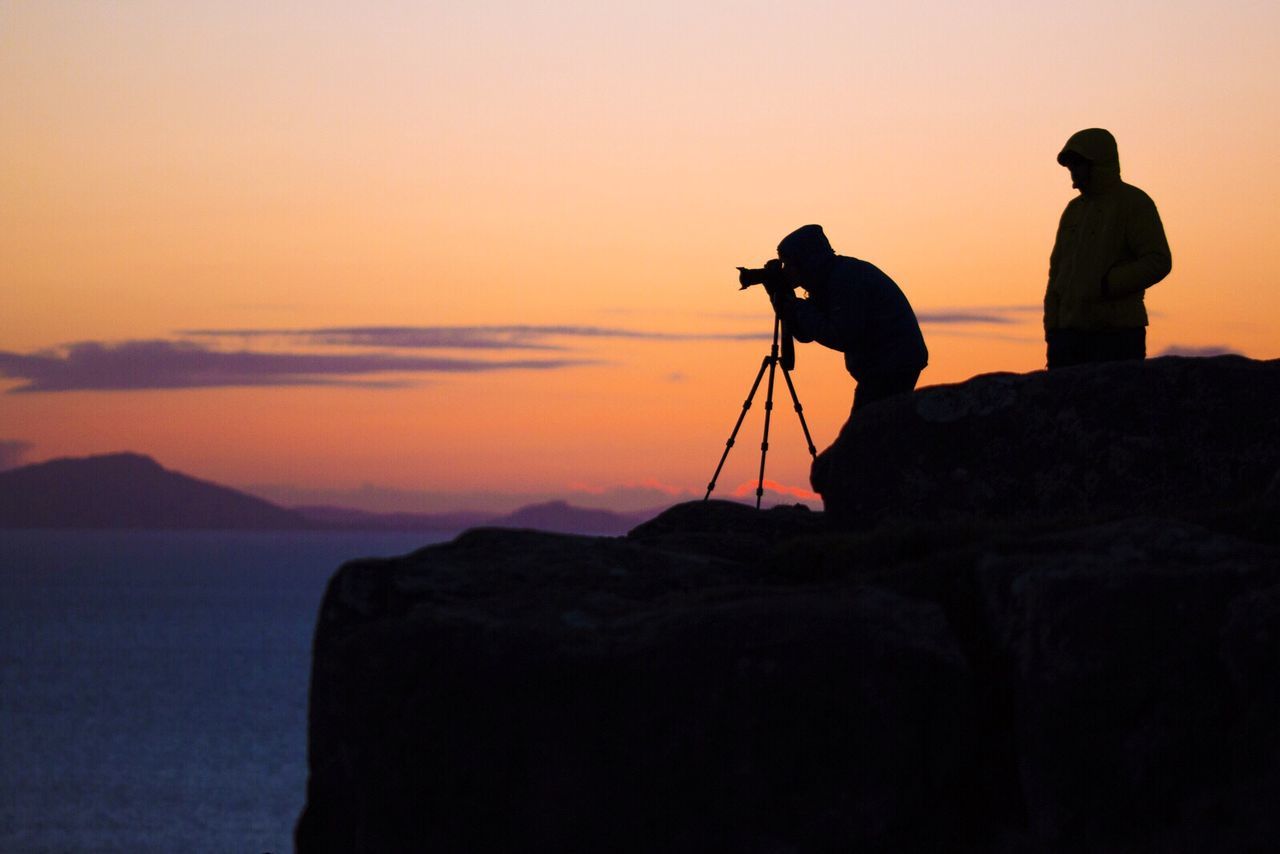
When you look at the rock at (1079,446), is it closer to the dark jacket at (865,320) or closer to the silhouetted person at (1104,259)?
the silhouetted person at (1104,259)

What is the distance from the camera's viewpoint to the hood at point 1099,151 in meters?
11.3

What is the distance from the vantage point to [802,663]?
22.6 feet

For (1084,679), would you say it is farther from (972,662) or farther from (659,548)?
(659,548)

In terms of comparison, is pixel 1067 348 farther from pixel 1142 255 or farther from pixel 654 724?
pixel 654 724

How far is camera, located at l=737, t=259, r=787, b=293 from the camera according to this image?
1255cm

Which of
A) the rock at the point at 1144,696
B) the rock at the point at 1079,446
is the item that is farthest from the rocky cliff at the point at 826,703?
the rock at the point at 1079,446

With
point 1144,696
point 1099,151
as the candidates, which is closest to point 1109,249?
point 1099,151

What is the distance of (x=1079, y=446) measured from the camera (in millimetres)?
10094

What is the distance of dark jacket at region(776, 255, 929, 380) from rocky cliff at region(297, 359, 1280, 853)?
3.69 meters

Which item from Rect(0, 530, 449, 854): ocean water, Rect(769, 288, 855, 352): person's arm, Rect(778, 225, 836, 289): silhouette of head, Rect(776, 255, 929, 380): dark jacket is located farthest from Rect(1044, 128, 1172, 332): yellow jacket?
Rect(0, 530, 449, 854): ocean water

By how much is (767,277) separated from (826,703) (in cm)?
622

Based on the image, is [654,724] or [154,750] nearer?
[654,724]

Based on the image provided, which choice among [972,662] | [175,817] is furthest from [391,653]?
[175,817]

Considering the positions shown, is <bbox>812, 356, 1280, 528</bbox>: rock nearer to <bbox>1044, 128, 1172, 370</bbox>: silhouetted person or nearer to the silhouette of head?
<bbox>1044, 128, 1172, 370</bbox>: silhouetted person
